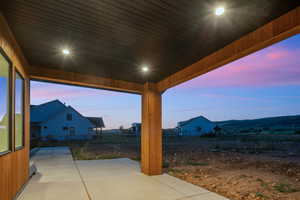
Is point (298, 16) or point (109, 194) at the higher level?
point (298, 16)

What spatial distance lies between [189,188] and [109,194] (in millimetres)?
1727

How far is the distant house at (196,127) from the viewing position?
1366 inches

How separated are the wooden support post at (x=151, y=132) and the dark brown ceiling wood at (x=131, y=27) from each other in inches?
59.4

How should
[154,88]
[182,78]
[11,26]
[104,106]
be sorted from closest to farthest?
1. [11,26]
2. [182,78]
3. [154,88]
4. [104,106]

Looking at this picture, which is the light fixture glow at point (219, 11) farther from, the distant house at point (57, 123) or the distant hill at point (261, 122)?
the distant hill at point (261, 122)

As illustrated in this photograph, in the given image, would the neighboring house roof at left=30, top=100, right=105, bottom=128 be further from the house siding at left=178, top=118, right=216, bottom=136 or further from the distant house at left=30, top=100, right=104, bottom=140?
the house siding at left=178, top=118, right=216, bottom=136

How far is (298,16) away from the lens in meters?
2.20

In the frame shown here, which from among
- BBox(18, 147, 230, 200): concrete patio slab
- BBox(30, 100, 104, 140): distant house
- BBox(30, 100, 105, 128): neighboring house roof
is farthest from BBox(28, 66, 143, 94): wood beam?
BBox(30, 100, 105, 128): neighboring house roof

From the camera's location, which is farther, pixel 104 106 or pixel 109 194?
pixel 104 106

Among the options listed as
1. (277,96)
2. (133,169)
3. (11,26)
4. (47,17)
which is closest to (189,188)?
(133,169)

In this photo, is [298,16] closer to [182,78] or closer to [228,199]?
[182,78]

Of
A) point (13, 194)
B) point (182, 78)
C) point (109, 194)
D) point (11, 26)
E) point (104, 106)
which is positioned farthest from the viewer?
point (104, 106)

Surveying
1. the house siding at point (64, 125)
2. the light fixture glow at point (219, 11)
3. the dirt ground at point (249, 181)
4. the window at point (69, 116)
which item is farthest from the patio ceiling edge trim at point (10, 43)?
the window at point (69, 116)

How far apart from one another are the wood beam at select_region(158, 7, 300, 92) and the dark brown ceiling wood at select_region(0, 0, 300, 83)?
9cm
